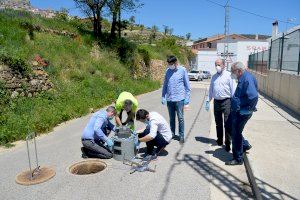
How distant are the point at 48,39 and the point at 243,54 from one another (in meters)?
44.9

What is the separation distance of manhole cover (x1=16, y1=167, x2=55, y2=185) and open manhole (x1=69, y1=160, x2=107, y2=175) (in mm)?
410

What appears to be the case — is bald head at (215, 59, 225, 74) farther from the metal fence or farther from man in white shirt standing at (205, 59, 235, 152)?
the metal fence

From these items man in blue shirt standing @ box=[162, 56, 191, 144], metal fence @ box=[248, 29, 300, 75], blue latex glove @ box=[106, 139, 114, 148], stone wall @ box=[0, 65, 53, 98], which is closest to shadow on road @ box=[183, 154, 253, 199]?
man in blue shirt standing @ box=[162, 56, 191, 144]

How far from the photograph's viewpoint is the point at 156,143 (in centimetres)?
624

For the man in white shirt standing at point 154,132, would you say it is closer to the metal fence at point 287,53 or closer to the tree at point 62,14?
the metal fence at point 287,53

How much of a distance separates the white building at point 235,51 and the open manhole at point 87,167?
48.3 metres

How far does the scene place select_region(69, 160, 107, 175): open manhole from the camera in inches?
223

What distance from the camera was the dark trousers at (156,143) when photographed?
6.16 meters

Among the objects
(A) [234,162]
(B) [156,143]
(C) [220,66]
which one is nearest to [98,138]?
(B) [156,143]

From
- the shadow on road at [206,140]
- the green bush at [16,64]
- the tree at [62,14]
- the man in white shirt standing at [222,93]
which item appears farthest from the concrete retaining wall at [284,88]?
the tree at [62,14]

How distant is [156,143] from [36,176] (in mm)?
2421

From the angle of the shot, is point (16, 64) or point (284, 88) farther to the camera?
point (284, 88)

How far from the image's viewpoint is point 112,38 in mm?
22609

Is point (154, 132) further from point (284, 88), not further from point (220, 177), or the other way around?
point (284, 88)
